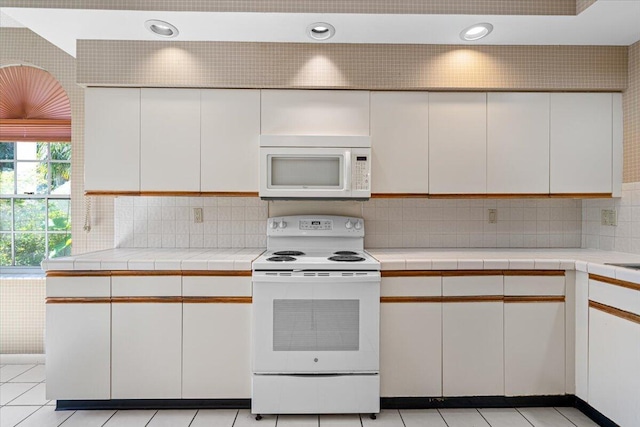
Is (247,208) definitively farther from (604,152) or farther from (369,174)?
(604,152)

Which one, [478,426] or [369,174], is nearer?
[478,426]

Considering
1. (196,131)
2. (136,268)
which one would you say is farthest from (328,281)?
(196,131)

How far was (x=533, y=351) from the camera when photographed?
212 centimetres

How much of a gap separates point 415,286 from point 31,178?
3134 millimetres

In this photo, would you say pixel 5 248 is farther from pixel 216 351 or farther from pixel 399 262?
pixel 399 262

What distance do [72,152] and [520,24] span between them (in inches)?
125

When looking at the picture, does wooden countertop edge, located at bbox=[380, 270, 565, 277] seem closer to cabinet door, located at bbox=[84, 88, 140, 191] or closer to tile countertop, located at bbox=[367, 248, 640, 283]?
tile countertop, located at bbox=[367, 248, 640, 283]

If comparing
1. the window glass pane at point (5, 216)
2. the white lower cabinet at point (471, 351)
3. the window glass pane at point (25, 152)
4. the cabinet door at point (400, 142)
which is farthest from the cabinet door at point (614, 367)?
the window glass pane at point (5, 216)

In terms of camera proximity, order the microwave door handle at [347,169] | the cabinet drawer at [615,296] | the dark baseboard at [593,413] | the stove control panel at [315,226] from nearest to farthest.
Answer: the cabinet drawer at [615,296], the dark baseboard at [593,413], the microwave door handle at [347,169], the stove control panel at [315,226]

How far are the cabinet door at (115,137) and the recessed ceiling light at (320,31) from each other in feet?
3.91

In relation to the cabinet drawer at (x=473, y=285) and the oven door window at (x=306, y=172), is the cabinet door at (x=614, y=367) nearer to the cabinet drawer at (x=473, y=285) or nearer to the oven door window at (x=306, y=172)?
the cabinet drawer at (x=473, y=285)

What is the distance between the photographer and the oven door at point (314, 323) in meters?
2.03

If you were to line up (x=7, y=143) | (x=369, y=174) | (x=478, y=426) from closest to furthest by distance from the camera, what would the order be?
1. (x=478, y=426)
2. (x=369, y=174)
3. (x=7, y=143)

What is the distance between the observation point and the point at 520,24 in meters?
2.14
